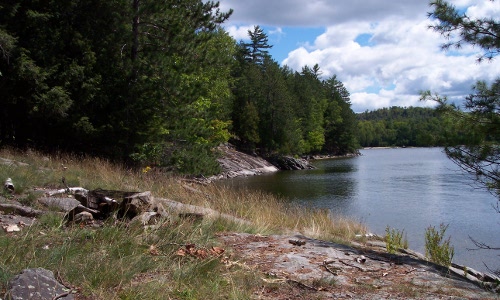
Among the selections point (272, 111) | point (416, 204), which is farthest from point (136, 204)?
point (272, 111)

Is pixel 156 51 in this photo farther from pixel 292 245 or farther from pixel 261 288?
pixel 261 288

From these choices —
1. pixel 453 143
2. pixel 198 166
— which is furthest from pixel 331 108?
pixel 453 143

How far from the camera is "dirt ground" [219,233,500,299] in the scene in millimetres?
4535

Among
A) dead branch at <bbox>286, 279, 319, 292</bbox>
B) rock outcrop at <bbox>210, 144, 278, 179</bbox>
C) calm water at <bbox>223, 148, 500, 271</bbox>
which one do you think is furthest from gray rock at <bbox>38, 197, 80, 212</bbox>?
rock outcrop at <bbox>210, 144, 278, 179</bbox>

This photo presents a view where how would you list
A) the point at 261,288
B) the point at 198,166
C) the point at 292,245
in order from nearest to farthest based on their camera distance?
the point at 261,288 → the point at 292,245 → the point at 198,166

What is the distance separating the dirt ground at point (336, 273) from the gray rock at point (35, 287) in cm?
170

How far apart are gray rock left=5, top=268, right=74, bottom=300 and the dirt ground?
67.0 inches

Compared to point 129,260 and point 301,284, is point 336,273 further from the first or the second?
point 129,260

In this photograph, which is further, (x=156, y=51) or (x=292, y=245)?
(x=156, y=51)

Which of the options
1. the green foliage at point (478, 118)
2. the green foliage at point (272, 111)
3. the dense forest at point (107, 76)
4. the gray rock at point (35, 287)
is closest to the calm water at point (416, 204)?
the green foliage at point (478, 118)

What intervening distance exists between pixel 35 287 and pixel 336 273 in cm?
306

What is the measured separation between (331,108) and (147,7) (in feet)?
233

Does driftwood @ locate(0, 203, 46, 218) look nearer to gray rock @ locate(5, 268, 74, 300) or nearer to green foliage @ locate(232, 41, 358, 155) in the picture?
gray rock @ locate(5, 268, 74, 300)

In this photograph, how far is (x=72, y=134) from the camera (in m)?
17.3
